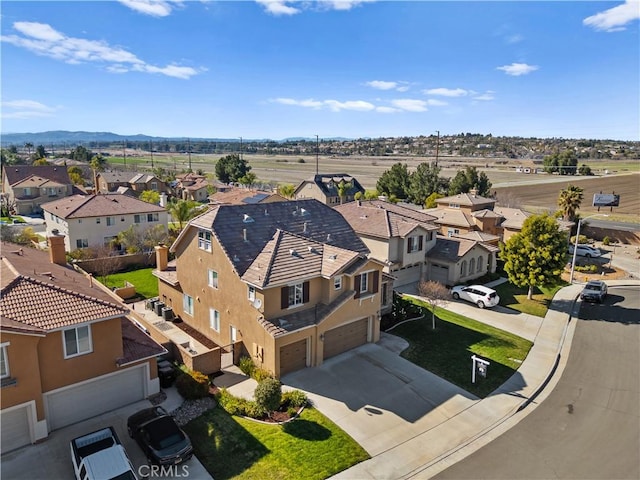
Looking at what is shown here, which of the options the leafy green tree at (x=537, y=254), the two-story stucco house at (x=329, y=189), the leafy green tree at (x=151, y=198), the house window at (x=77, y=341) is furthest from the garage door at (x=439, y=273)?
the leafy green tree at (x=151, y=198)

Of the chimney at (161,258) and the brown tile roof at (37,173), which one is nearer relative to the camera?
the chimney at (161,258)

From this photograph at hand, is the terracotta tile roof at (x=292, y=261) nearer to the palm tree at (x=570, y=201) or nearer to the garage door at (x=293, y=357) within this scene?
the garage door at (x=293, y=357)

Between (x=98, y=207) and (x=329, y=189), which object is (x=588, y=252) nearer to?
(x=329, y=189)

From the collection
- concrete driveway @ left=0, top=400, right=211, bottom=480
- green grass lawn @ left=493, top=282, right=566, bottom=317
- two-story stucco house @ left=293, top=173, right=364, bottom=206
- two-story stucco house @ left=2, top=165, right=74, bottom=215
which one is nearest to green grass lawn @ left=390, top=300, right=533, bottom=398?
green grass lawn @ left=493, top=282, right=566, bottom=317

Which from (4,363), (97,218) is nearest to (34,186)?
(97,218)

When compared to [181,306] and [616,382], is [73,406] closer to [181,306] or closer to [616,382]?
[181,306]

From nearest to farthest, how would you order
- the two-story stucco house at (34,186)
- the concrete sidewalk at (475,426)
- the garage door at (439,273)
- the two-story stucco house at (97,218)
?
the concrete sidewalk at (475,426) < the garage door at (439,273) < the two-story stucco house at (97,218) < the two-story stucco house at (34,186)

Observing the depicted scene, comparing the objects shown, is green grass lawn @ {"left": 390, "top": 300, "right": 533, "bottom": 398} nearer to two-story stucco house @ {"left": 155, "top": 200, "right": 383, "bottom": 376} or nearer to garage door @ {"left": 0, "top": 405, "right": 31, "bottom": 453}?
two-story stucco house @ {"left": 155, "top": 200, "right": 383, "bottom": 376}
